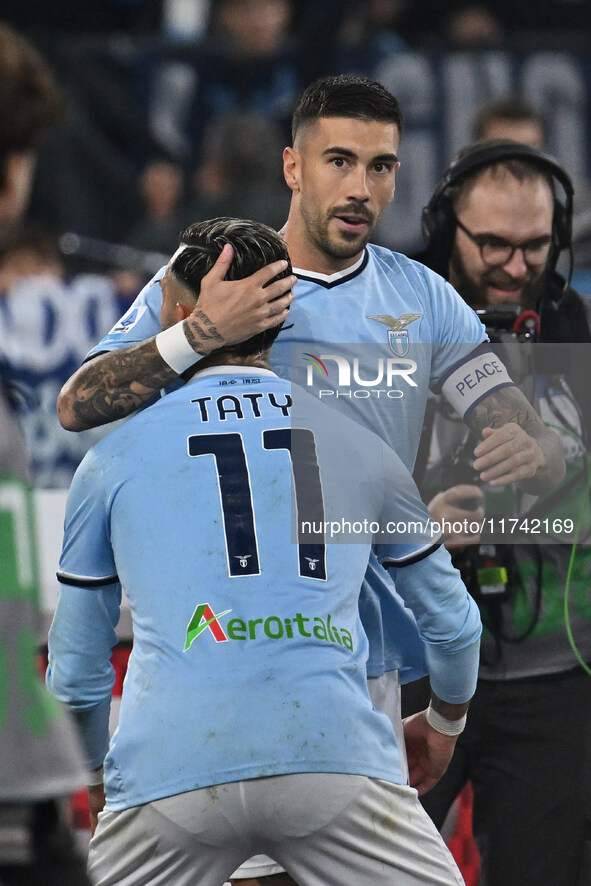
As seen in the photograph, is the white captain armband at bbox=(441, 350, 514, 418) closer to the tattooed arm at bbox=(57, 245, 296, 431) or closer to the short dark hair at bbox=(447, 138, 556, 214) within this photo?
the tattooed arm at bbox=(57, 245, 296, 431)

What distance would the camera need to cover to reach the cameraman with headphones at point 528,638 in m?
3.98

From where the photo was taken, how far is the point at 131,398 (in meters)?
3.31

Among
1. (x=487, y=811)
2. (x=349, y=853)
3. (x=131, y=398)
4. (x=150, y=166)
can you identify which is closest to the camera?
(x=349, y=853)

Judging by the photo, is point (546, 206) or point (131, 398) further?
point (546, 206)

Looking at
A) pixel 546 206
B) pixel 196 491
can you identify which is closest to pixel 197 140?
pixel 546 206

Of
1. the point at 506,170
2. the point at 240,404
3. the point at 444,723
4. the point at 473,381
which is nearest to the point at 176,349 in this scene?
the point at 240,404

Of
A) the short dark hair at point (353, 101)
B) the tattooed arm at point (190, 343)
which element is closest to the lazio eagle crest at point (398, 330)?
the tattooed arm at point (190, 343)

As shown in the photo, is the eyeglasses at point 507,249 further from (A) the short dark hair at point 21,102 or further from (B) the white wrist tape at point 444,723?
(A) the short dark hair at point 21,102

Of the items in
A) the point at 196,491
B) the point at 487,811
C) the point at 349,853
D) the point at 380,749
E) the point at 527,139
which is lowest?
the point at 487,811

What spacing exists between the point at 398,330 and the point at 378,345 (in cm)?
7

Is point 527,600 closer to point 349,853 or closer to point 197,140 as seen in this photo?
point 349,853

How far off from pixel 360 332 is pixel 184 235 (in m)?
0.57

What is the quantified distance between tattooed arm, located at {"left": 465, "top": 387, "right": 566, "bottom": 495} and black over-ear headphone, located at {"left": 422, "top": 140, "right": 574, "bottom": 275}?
2.20ft

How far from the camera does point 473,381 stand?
3.70 meters
